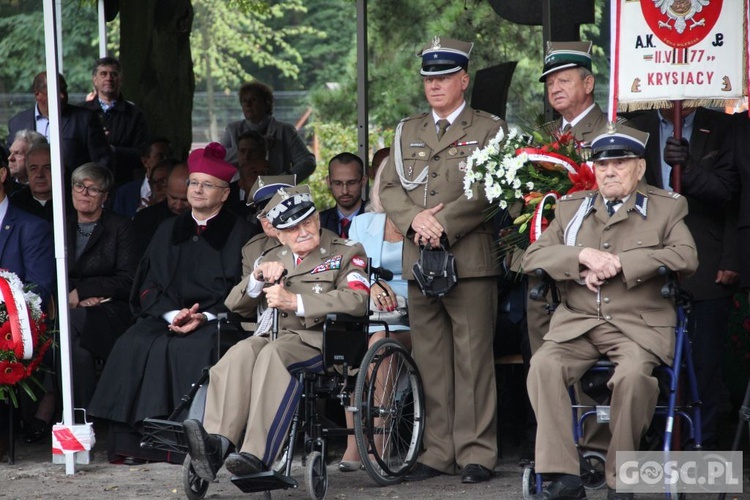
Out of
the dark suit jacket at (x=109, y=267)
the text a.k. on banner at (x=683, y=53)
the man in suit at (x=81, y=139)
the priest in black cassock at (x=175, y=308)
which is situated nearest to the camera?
the text a.k. on banner at (x=683, y=53)

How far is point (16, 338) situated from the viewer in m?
7.22

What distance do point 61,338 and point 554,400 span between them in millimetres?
2852

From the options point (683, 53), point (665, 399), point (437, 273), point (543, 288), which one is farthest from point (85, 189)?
point (665, 399)

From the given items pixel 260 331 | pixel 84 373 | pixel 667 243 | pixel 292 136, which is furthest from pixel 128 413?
pixel 292 136

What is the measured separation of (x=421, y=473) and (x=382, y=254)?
52.6 inches

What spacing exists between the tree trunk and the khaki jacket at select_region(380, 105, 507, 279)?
507 cm

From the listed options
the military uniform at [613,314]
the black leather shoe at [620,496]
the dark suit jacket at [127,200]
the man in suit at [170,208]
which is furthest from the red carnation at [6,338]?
the black leather shoe at [620,496]

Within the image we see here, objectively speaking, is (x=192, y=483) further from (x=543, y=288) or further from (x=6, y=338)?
(x=543, y=288)

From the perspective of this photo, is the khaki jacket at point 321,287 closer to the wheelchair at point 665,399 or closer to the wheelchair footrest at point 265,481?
the wheelchair footrest at point 265,481

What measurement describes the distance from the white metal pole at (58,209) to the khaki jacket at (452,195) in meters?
1.78

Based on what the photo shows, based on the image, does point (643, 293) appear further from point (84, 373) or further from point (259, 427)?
point (84, 373)

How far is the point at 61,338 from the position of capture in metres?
7.21

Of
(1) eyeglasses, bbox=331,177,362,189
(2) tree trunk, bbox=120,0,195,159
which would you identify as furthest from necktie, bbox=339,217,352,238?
(2) tree trunk, bbox=120,0,195,159

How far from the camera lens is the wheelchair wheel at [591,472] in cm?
613
